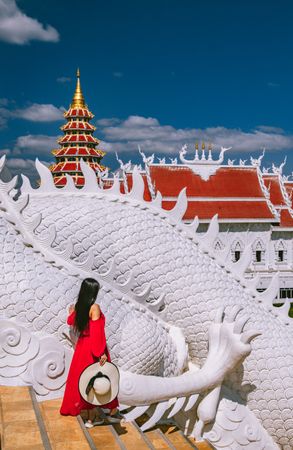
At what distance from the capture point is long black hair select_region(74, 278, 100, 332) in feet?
9.12

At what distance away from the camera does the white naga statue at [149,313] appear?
10.3 ft

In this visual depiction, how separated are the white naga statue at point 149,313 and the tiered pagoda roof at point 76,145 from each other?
15.8 m

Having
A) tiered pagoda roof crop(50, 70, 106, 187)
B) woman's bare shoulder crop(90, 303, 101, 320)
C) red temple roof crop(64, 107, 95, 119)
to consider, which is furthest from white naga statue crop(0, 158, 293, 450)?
red temple roof crop(64, 107, 95, 119)

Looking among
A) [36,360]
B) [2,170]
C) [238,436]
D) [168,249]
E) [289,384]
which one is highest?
[2,170]

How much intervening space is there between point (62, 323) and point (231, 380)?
155 centimetres

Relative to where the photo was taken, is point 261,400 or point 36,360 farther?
point 261,400

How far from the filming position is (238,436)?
3816 millimetres

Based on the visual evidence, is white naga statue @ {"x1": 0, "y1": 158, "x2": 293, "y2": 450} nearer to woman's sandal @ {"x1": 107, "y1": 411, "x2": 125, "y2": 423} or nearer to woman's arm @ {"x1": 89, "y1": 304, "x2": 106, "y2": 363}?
woman's sandal @ {"x1": 107, "y1": 411, "x2": 125, "y2": 423}

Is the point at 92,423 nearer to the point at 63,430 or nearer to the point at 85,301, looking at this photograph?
the point at 63,430

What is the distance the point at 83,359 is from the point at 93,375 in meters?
0.18

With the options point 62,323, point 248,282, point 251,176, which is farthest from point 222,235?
point 62,323

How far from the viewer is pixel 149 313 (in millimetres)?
3789

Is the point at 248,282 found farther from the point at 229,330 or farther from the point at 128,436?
the point at 128,436

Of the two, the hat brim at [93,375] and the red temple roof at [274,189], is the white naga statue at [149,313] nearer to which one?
the hat brim at [93,375]
